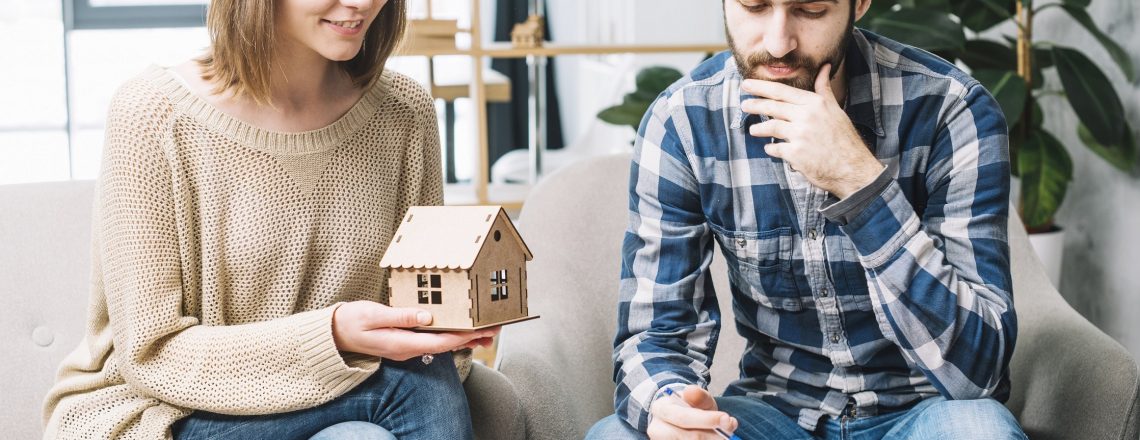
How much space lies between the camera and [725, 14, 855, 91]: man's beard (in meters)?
1.38

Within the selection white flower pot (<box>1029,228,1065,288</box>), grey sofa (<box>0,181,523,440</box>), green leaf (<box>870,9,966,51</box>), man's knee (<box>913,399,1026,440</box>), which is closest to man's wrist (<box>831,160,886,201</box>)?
man's knee (<box>913,399,1026,440</box>)

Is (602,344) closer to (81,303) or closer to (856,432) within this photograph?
(856,432)

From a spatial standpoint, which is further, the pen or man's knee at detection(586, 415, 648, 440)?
man's knee at detection(586, 415, 648, 440)

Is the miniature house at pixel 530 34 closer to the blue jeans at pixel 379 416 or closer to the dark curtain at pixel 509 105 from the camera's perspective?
the blue jeans at pixel 379 416

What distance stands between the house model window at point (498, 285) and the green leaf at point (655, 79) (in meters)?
1.69

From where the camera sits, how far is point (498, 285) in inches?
48.6

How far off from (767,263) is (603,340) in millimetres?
412

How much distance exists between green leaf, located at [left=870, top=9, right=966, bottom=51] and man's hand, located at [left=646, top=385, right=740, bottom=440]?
144cm

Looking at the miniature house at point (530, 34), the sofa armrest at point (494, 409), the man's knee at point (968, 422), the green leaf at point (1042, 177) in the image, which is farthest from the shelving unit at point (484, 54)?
the man's knee at point (968, 422)

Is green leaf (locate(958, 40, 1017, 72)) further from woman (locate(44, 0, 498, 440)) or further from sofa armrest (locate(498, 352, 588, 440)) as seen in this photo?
woman (locate(44, 0, 498, 440))

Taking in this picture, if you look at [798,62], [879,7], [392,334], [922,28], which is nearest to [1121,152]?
[922,28]

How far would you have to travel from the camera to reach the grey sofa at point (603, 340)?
147 centimetres

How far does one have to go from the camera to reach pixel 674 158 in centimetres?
149

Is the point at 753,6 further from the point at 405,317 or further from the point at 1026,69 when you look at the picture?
the point at 1026,69
